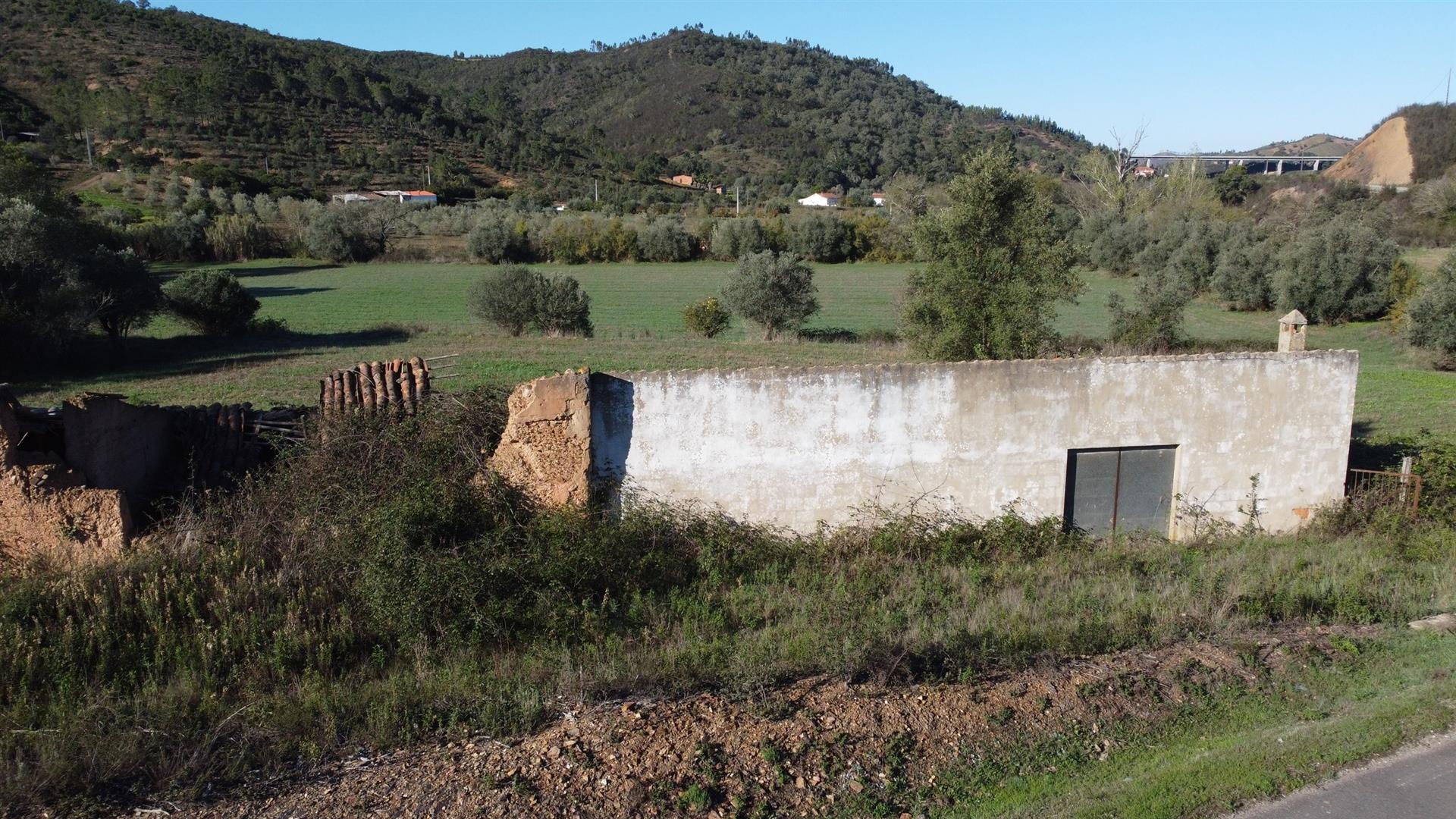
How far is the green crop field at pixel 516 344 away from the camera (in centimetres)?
2125

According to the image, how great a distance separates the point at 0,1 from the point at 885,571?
384 ft

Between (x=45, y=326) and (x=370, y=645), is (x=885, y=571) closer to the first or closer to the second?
(x=370, y=645)

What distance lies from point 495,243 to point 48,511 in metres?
55.0

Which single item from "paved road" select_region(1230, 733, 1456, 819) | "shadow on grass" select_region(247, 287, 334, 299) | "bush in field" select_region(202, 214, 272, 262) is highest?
"bush in field" select_region(202, 214, 272, 262)

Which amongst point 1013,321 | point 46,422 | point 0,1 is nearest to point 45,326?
point 46,422

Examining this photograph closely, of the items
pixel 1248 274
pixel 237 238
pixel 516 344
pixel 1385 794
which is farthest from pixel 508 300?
pixel 237 238

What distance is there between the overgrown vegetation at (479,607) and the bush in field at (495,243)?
53.9m

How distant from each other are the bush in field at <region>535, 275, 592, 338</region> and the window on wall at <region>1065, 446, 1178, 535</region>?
23.1 metres

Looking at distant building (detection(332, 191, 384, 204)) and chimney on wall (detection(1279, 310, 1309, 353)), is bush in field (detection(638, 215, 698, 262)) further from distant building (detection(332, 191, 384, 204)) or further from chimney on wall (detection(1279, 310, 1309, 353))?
chimney on wall (detection(1279, 310, 1309, 353))

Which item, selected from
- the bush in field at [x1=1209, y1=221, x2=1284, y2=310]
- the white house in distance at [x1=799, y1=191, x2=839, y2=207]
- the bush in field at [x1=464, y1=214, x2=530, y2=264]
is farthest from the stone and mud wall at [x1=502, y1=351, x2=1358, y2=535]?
the white house in distance at [x1=799, y1=191, x2=839, y2=207]

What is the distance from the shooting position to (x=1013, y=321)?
58.3ft

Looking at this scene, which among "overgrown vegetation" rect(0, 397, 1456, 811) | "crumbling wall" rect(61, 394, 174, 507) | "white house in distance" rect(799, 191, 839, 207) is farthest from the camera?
"white house in distance" rect(799, 191, 839, 207)

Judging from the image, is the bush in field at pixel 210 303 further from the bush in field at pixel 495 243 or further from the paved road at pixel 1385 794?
the paved road at pixel 1385 794

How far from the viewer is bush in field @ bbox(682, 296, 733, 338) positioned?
3341 cm
